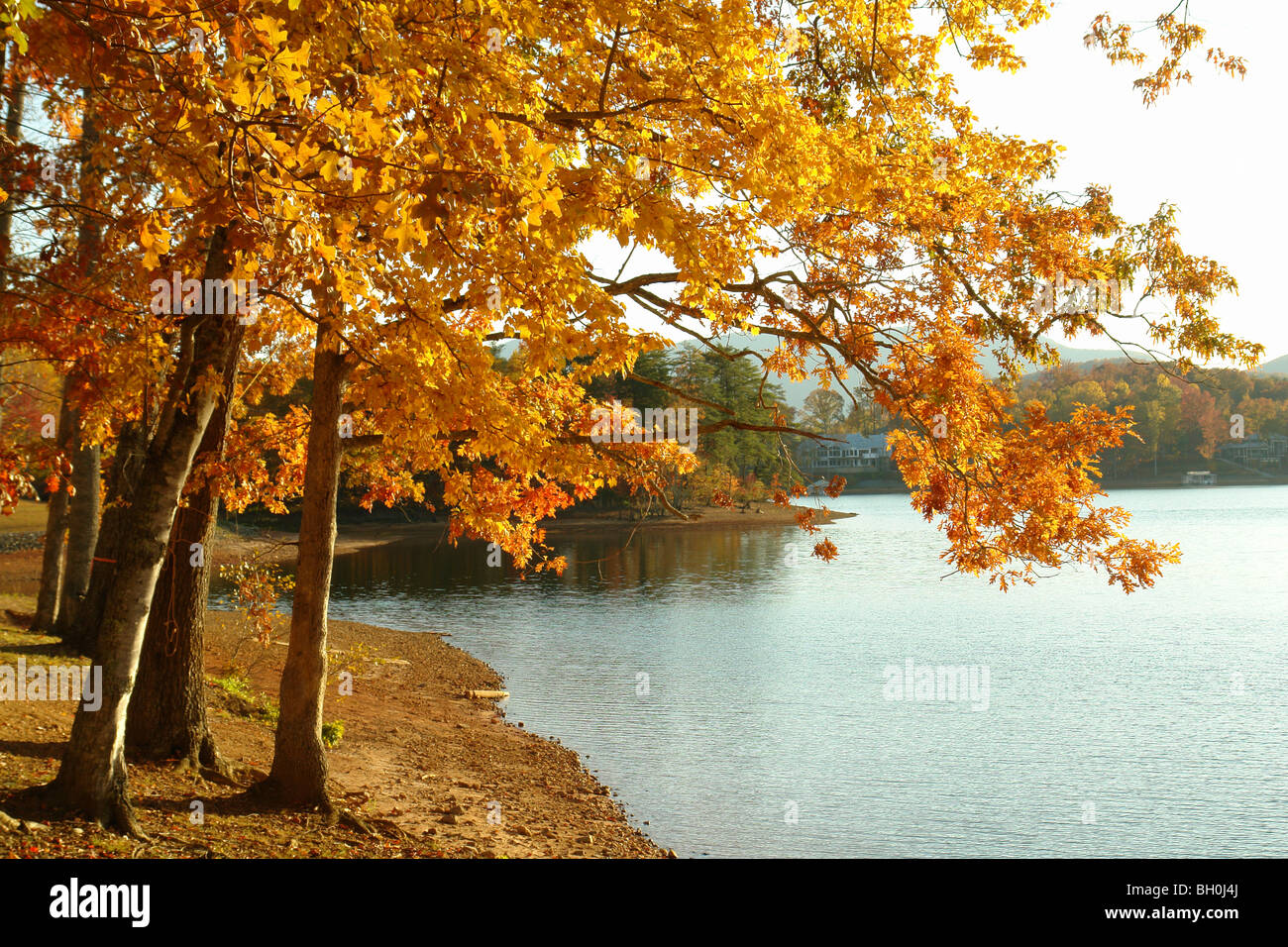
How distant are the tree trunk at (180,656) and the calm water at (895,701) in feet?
16.7

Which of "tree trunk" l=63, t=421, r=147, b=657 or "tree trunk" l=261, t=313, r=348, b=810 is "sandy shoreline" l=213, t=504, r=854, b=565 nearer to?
"tree trunk" l=63, t=421, r=147, b=657

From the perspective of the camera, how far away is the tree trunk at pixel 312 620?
30.2 feet

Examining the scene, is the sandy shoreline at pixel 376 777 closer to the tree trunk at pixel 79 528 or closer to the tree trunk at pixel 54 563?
the tree trunk at pixel 54 563

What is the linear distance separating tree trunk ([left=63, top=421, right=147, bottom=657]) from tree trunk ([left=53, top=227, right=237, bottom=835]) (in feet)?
22.8

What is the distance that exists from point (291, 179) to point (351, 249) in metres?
0.80

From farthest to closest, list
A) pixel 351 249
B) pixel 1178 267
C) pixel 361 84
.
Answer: pixel 1178 267 < pixel 351 249 < pixel 361 84

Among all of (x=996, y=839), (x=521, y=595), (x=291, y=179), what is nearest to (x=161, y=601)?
(x=291, y=179)

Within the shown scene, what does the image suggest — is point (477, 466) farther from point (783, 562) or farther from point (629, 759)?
A: point (783, 562)

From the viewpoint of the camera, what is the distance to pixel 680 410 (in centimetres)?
1045

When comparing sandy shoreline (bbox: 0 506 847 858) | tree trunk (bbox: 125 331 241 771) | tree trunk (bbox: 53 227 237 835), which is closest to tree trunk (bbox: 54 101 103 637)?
sandy shoreline (bbox: 0 506 847 858)

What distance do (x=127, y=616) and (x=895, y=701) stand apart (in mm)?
15582

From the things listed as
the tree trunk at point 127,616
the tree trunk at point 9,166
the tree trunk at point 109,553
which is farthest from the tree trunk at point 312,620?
the tree trunk at point 109,553

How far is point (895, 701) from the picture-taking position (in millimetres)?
19141

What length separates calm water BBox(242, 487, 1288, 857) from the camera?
41.7 ft
